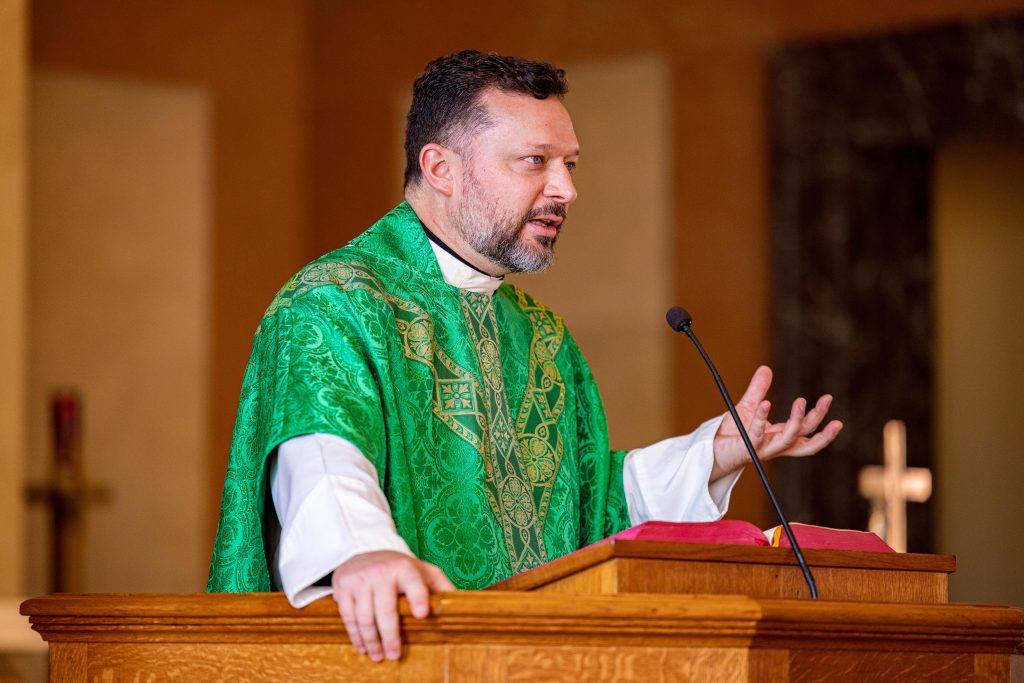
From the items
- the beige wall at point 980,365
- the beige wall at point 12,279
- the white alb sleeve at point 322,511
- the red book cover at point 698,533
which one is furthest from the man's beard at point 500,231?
the beige wall at point 980,365

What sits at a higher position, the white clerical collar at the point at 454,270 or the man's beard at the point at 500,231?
the man's beard at the point at 500,231

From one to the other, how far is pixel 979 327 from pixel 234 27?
356 cm

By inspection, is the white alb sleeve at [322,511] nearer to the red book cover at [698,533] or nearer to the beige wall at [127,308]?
the red book cover at [698,533]

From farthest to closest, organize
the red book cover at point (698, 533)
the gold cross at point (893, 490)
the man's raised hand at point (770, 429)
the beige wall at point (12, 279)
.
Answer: the gold cross at point (893, 490), the beige wall at point (12, 279), the man's raised hand at point (770, 429), the red book cover at point (698, 533)

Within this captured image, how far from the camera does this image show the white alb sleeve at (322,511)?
1991 millimetres

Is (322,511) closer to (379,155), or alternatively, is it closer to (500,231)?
(500,231)

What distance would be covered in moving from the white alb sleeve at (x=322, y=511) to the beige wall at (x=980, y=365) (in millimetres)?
4312

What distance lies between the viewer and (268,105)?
719cm

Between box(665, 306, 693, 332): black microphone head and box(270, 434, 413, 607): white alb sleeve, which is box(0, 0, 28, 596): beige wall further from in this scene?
box(665, 306, 693, 332): black microphone head

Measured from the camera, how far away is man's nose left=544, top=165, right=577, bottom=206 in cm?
286

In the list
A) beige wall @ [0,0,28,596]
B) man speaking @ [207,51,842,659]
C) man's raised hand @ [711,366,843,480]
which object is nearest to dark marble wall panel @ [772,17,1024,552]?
beige wall @ [0,0,28,596]

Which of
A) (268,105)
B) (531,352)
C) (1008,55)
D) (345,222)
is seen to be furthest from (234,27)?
(531,352)

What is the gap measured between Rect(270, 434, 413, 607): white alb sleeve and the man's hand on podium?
71mm

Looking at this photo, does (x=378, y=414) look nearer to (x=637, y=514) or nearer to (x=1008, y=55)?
(x=637, y=514)
